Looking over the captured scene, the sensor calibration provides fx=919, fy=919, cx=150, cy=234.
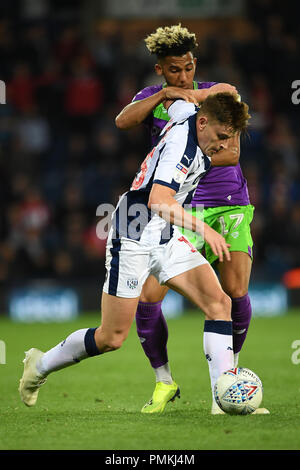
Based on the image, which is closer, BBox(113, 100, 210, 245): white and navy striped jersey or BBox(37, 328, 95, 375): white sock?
BBox(113, 100, 210, 245): white and navy striped jersey

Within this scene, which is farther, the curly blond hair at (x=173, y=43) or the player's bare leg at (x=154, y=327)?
the player's bare leg at (x=154, y=327)

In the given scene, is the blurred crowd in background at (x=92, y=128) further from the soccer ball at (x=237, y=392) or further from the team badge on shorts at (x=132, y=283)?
the soccer ball at (x=237, y=392)

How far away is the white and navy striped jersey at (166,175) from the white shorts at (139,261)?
0.06m

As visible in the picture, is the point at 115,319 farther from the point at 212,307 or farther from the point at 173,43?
the point at 173,43

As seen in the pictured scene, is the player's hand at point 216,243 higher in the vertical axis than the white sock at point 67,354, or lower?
higher

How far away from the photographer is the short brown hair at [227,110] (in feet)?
16.6

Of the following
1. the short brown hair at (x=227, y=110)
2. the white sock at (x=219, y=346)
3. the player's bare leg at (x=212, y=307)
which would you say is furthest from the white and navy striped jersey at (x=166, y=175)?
the white sock at (x=219, y=346)

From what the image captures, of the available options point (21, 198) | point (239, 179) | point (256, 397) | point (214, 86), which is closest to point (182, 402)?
point (256, 397)

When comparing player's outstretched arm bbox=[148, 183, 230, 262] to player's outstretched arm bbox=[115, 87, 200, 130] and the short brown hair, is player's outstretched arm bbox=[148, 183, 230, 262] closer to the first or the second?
the short brown hair

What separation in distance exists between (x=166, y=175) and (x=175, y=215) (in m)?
0.24

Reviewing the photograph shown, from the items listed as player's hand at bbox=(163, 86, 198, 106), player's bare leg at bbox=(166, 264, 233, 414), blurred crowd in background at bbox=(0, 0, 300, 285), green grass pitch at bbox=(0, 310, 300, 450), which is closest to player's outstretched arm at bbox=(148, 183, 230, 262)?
player's bare leg at bbox=(166, 264, 233, 414)

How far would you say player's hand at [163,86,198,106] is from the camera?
222 inches

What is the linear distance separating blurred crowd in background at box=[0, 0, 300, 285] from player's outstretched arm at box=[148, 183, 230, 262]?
745 centimetres

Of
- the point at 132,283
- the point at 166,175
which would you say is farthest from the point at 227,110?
the point at 132,283
